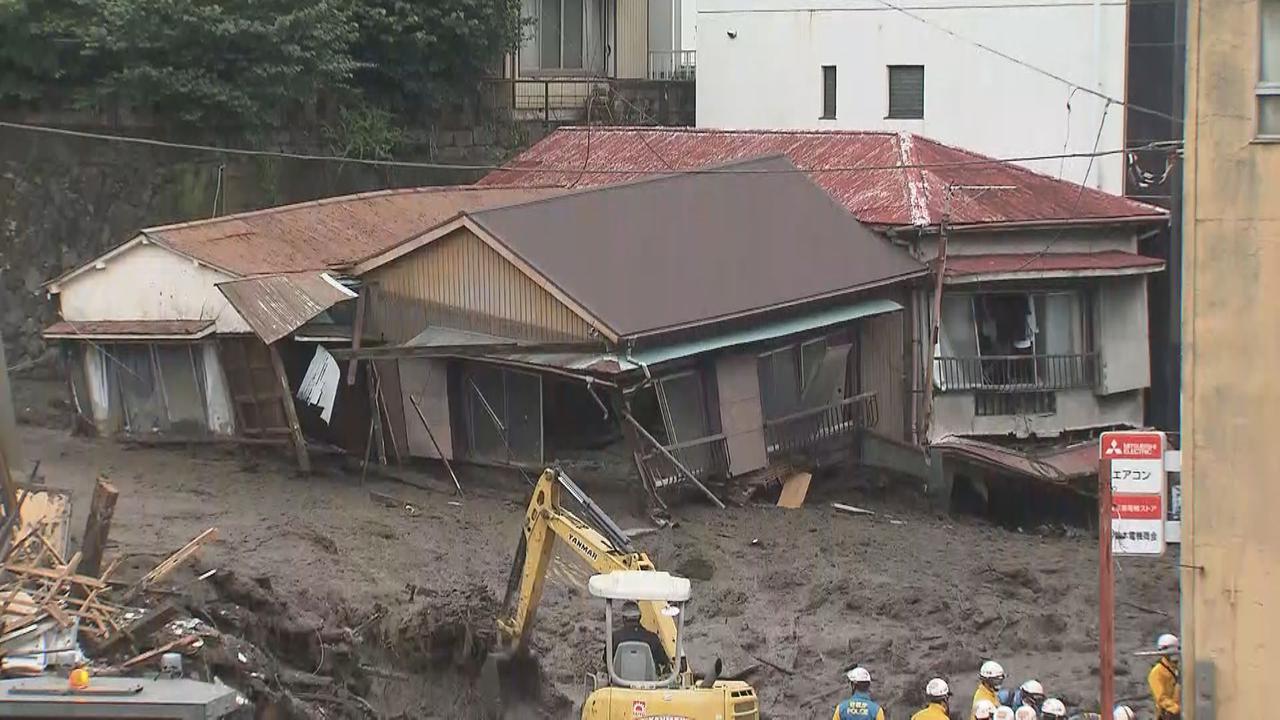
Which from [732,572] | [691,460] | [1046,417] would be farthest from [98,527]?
[1046,417]

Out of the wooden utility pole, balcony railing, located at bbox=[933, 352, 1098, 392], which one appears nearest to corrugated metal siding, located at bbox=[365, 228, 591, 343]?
balcony railing, located at bbox=[933, 352, 1098, 392]

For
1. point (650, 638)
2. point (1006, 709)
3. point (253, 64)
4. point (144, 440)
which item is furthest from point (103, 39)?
point (1006, 709)

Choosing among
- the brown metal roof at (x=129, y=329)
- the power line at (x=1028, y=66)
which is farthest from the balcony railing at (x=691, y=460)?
the power line at (x=1028, y=66)

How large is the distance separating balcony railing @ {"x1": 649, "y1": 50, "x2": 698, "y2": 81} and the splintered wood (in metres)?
27.0

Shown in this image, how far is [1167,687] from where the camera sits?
15.4 meters

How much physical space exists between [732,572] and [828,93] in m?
16.7

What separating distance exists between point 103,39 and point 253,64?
2726 millimetres

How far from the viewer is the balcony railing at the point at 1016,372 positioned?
28.0 meters

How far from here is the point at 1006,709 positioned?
1448 cm

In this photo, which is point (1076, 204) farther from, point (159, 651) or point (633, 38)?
point (159, 651)

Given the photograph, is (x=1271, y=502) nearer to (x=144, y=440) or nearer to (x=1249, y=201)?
(x=1249, y=201)

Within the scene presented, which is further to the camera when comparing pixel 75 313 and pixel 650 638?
pixel 75 313

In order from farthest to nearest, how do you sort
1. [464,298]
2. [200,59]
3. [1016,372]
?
[200,59], [1016,372], [464,298]

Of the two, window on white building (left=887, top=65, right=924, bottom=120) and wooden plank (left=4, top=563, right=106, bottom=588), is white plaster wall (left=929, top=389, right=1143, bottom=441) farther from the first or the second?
wooden plank (left=4, top=563, right=106, bottom=588)
